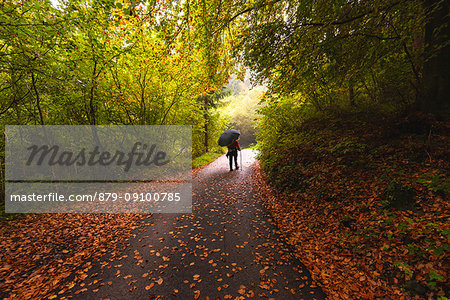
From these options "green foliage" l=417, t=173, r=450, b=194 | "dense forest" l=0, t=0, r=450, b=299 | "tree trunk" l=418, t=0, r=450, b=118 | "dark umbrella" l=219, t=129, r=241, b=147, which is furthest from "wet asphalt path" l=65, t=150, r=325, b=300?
"tree trunk" l=418, t=0, r=450, b=118

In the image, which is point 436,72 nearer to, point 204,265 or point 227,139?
point 227,139

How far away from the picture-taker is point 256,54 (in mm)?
5090

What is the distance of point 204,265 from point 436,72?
26.0ft

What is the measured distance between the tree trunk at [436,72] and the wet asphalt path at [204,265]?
579 cm

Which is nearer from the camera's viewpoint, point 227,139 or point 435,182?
point 435,182

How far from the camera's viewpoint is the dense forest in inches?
119

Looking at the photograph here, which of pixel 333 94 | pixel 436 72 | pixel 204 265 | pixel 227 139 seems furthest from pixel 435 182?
pixel 227 139

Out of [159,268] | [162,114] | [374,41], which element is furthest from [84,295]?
[162,114]

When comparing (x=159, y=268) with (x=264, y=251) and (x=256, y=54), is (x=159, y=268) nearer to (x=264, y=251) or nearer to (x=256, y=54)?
(x=264, y=251)

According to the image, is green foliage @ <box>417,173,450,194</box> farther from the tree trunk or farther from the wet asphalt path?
the wet asphalt path

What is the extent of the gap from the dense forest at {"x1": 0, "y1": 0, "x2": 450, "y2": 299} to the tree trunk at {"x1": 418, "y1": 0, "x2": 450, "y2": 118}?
0.09ft

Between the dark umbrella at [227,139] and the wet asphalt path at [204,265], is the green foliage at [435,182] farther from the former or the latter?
the dark umbrella at [227,139]

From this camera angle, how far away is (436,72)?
180 inches

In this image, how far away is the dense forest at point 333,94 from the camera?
3.01 m
